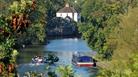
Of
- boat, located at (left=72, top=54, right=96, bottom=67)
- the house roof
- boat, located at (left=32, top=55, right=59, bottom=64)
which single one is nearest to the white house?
the house roof

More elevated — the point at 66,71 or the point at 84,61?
the point at 66,71

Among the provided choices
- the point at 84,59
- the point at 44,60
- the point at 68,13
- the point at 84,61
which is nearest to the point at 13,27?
the point at 44,60

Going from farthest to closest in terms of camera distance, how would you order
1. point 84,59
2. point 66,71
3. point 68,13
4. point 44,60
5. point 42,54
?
point 68,13, point 42,54, point 84,59, point 44,60, point 66,71

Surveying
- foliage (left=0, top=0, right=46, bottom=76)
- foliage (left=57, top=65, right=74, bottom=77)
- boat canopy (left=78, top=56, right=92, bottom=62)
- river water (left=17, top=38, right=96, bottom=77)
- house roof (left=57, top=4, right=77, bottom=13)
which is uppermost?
foliage (left=0, top=0, right=46, bottom=76)

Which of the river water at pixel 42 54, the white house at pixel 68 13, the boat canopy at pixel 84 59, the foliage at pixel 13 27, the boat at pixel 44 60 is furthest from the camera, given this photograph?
the white house at pixel 68 13

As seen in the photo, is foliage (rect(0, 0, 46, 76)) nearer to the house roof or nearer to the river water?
the river water

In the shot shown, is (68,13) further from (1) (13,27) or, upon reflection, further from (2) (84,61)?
(1) (13,27)

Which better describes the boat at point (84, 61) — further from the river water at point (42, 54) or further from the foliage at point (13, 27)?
the foliage at point (13, 27)

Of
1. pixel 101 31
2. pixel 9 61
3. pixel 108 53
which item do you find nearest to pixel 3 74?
pixel 9 61

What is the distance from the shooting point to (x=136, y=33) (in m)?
50.8

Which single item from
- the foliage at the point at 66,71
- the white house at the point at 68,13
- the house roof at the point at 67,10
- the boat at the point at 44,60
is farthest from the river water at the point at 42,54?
the house roof at the point at 67,10

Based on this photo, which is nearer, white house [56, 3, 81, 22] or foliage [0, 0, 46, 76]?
foliage [0, 0, 46, 76]

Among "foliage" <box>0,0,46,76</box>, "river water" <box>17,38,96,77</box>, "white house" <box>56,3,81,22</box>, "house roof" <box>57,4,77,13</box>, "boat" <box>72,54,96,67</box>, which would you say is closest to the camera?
"foliage" <box>0,0,46,76</box>

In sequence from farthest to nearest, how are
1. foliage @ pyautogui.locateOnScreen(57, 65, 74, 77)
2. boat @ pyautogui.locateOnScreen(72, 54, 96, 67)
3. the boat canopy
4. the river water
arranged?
the boat canopy < boat @ pyautogui.locateOnScreen(72, 54, 96, 67) < the river water < foliage @ pyautogui.locateOnScreen(57, 65, 74, 77)
